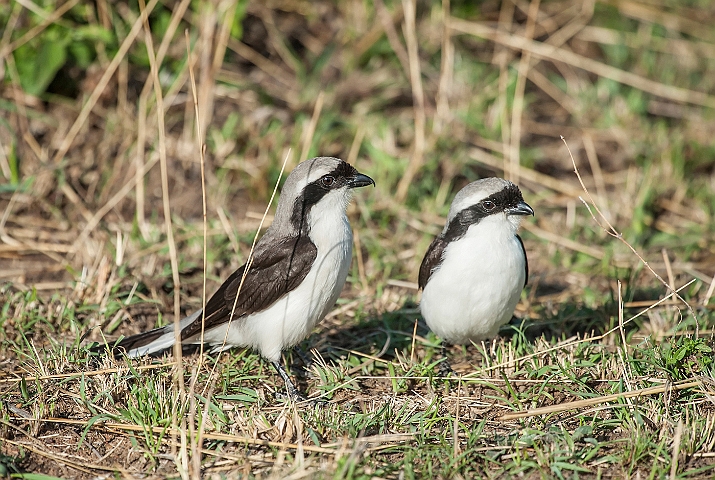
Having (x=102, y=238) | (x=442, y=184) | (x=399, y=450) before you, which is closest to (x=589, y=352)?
(x=399, y=450)

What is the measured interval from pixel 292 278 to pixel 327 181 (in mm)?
681

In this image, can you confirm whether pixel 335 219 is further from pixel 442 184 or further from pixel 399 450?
pixel 442 184

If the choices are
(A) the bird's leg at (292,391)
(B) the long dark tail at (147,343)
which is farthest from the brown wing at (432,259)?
(B) the long dark tail at (147,343)

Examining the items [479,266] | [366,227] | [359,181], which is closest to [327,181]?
[359,181]

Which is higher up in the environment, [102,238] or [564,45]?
[564,45]

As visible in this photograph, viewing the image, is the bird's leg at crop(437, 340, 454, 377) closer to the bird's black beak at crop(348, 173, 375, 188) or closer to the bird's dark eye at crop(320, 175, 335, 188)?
the bird's black beak at crop(348, 173, 375, 188)

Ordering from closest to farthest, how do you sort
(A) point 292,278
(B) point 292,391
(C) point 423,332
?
1. (B) point 292,391
2. (A) point 292,278
3. (C) point 423,332

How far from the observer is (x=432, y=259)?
5469 mm

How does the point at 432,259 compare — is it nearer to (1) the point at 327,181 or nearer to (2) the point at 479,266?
(2) the point at 479,266

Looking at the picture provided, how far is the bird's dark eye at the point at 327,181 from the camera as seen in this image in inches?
208

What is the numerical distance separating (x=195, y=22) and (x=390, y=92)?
7.23 ft

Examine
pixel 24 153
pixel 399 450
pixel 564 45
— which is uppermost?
pixel 564 45

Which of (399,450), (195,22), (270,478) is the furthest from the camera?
(195,22)

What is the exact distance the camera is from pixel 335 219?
5.29 m
